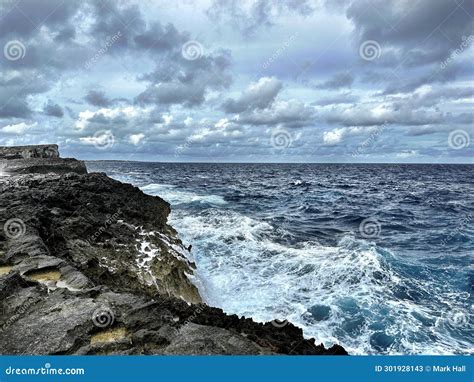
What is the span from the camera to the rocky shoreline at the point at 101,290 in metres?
6.14

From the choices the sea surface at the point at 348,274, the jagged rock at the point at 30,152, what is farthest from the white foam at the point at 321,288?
the jagged rock at the point at 30,152

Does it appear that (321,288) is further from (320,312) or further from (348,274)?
(320,312)

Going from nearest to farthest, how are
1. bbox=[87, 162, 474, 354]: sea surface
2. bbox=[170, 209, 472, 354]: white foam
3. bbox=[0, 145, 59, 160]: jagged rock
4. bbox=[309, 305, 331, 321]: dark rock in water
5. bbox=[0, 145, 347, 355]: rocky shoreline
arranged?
1. bbox=[0, 145, 347, 355]: rocky shoreline
2. bbox=[170, 209, 472, 354]: white foam
3. bbox=[87, 162, 474, 354]: sea surface
4. bbox=[309, 305, 331, 321]: dark rock in water
5. bbox=[0, 145, 59, 160]: jagged rock

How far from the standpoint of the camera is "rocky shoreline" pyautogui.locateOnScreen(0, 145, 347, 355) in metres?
6.14

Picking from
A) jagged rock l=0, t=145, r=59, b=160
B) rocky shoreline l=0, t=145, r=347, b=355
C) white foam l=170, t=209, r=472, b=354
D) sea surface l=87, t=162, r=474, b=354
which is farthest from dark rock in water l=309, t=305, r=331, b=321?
jagged rock l=0, t=145, r=59, b=160

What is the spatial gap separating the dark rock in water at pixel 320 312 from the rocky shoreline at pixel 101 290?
3.97 m

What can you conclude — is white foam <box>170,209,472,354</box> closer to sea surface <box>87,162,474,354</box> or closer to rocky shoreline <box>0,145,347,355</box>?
sea surface <box>87,162,474,354</box>

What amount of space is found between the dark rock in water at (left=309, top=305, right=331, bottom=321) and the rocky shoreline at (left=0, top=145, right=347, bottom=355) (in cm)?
397

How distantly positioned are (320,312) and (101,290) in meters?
6.94

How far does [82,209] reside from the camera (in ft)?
49.4

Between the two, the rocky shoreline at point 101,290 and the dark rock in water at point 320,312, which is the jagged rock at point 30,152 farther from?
the dark rock in water at point 320,312

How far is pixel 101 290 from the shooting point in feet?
25.8

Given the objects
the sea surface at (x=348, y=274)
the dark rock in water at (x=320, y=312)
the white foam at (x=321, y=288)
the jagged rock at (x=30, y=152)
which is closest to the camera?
the white foam at (x=321, y=288)

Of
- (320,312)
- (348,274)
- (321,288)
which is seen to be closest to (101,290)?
(320,312)
